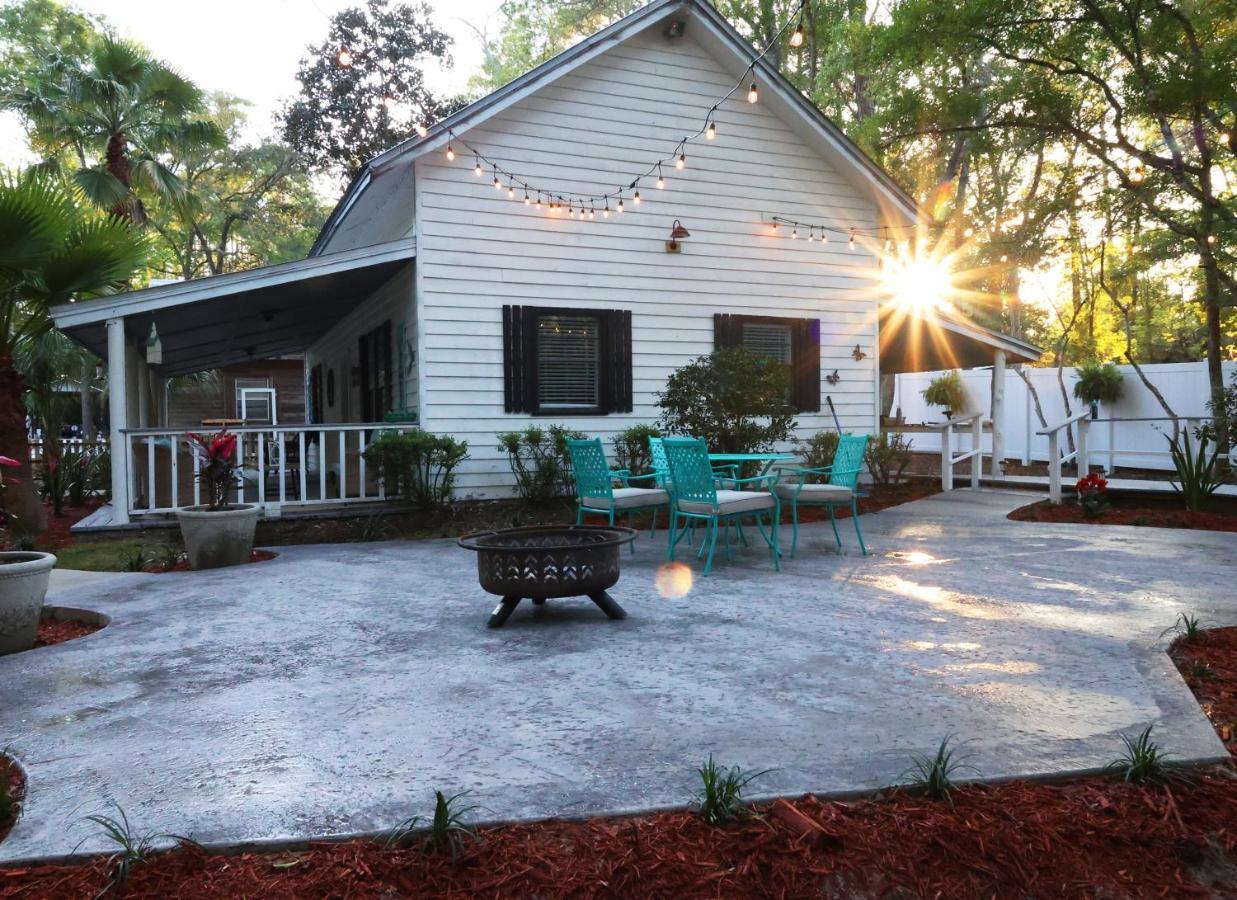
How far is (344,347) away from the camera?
1408 centimetres

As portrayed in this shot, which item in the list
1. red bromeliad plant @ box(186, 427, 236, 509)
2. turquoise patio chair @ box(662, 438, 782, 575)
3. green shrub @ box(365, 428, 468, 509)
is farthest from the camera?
green shrub @ box(365, 428, 468, 509)

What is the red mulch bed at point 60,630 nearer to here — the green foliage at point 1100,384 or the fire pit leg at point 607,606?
the fire pit leg at point 607,606

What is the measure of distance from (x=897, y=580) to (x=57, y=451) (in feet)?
34.6

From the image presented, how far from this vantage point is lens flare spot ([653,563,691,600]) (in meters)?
5.08

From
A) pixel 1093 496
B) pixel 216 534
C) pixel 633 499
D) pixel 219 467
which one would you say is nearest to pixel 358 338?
pixel 219 467

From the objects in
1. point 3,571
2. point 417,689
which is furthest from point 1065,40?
point 3,571

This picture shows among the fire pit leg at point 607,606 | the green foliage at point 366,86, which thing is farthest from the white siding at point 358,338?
the green foliage at point 366,86

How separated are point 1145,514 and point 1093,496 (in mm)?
523

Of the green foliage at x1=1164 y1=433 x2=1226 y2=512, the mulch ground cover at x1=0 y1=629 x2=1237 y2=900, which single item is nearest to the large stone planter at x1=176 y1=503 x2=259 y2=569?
the mulch ground cover at x1=0 y1=629 x2=1237 y2=900

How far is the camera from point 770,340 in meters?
10.5

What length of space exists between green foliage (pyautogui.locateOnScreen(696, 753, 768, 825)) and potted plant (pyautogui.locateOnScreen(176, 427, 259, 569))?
213 inches

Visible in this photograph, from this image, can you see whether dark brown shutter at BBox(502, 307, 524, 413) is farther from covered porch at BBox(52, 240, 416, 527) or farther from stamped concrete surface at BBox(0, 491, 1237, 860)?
stamped concrete surface at BBox(0, 491, 1237, 860)

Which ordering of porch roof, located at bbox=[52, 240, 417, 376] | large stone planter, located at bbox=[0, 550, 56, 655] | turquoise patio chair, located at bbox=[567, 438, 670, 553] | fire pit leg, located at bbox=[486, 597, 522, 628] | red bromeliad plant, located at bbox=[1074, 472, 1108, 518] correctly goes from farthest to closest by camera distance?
red bromeliad plant, located at bbox=[1074, 472, 1108, 518] → porch roof, located at bbox=[52, 240, 417, 376] → turquoise patio chair, located at bbox=[567, 438, 670, 553] → fire pit leg, located at bbox=[486, 597, 522, 628] → large stone planter, located at bbox=[0, 550, 56, 655]

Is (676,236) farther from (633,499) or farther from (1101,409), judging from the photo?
(1101,409)
